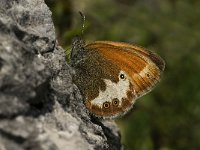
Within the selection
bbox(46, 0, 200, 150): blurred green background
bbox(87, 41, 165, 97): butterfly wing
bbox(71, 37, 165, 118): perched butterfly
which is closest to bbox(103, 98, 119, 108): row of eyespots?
bbox(71, 37, 165, 118): perched butterfly

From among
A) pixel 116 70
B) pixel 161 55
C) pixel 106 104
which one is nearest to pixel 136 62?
pixel 116 70

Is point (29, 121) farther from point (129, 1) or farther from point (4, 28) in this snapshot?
point (129, 1)

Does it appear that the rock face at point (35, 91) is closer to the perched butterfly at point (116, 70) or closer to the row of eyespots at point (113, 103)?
the row of eyespots at point (113, 103)

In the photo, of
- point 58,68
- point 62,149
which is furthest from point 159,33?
point 62,149

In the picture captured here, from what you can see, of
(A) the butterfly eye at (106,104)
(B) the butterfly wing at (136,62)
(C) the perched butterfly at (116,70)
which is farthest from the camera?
(B) the butterfly wing at (136,62)

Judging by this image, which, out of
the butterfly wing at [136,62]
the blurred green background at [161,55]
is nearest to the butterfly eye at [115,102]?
the butterfly wing at [136,62]
